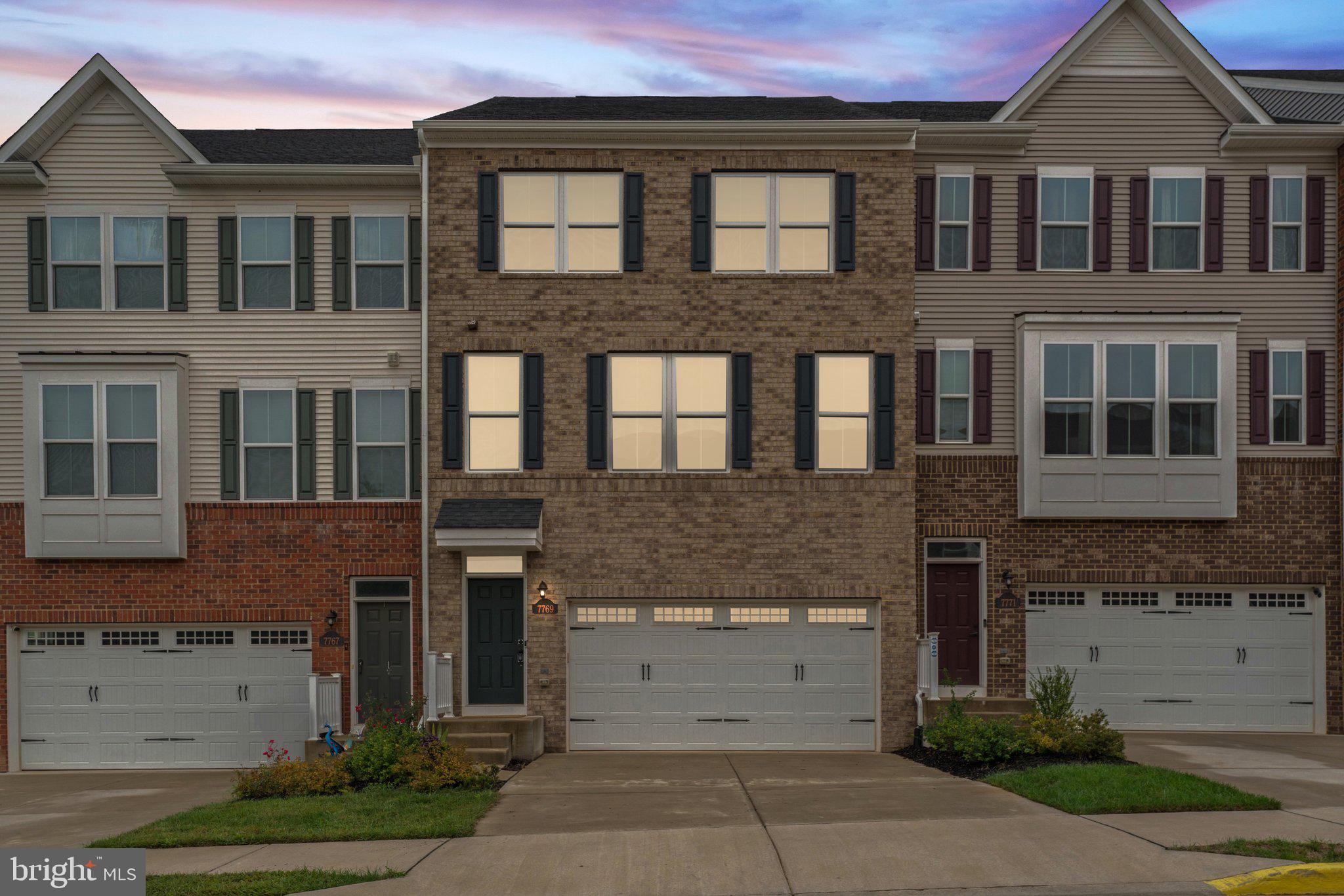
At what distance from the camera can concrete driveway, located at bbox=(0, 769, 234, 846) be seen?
1156 cm

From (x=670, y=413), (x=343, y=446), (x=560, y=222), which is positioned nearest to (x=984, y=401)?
(x=670, y=413)

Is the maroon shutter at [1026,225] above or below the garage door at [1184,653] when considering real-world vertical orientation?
above

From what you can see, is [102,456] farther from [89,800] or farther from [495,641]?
[495,641]

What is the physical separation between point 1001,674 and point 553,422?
8562 millimetres

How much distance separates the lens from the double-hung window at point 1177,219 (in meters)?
17.0

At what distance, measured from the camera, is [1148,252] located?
55.7 feet

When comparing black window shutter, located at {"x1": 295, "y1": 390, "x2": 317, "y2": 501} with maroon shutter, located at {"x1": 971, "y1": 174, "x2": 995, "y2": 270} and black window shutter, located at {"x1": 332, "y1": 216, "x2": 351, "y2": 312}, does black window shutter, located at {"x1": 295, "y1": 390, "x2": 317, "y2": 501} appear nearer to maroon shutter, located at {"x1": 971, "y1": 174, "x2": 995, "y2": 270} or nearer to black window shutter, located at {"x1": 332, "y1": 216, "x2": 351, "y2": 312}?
black window shutter, located at {"x1": 332, "y1": 216, "x2": 351, "y2": 312}

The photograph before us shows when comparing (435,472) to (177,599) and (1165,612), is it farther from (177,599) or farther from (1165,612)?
(1165,612)

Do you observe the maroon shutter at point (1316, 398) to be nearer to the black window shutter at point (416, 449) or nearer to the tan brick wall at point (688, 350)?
the tan brick wall at point (688, 350)

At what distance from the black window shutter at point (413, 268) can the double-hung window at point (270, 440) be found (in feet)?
8.33

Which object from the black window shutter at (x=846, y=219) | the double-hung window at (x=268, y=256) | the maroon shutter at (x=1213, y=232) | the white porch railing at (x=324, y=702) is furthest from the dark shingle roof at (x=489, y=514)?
the maroon shutter at (x=1213, y=232)

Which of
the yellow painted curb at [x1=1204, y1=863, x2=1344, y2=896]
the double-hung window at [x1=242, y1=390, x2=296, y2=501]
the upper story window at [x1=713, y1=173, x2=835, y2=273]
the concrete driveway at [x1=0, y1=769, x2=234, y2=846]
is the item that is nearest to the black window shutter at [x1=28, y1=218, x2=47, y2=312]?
the double-hung window at [x1=242, y1=390, x2=296, y2=501]
